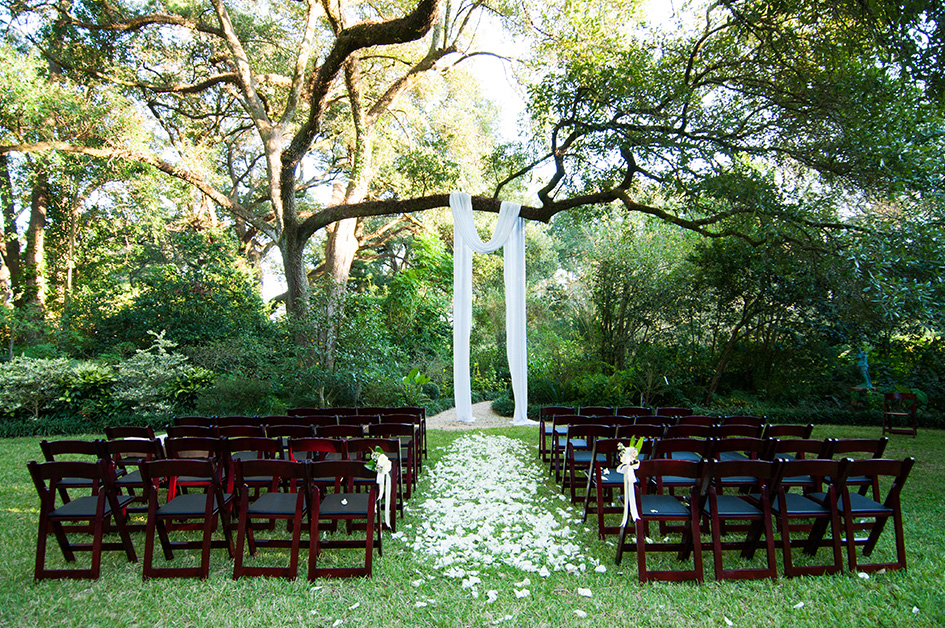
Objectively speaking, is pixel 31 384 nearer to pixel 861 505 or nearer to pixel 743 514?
pixel 743 514

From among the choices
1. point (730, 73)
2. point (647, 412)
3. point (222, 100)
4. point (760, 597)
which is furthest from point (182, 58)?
point (760, 597)

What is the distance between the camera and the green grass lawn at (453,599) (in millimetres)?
2715

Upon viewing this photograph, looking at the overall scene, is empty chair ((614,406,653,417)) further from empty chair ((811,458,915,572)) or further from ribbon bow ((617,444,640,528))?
ribbon bow ((617,444,640,528))

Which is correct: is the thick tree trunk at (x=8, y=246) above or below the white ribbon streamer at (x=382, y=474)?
above

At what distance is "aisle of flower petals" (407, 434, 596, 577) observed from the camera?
3.43m

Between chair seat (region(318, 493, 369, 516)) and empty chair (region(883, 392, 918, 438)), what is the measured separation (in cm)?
913

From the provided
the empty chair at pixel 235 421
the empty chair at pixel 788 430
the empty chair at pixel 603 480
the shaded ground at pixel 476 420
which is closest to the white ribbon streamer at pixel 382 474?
the empty chair at pixel 603 480

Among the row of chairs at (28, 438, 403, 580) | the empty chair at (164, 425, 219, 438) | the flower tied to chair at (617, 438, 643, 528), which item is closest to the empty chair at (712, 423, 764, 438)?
the flower tied to chair at (617, 438, 643, 528)

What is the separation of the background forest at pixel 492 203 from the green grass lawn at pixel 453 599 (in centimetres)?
437

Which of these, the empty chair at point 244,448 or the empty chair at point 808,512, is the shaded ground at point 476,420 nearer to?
the empty chair at point 244,448

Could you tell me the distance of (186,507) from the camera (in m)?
3.34

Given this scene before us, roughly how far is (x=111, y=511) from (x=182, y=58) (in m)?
11.5

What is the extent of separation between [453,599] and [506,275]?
20.5 feet

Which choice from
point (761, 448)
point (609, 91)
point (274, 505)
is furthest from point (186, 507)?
point (609, 91)
